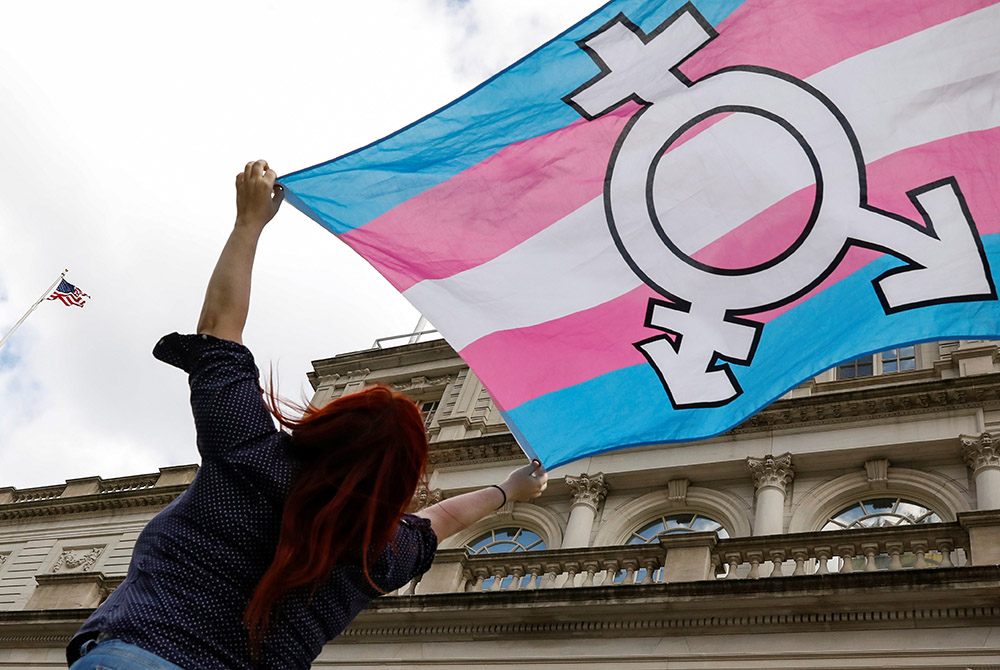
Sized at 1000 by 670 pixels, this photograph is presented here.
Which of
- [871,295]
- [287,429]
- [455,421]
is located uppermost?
[455,421]

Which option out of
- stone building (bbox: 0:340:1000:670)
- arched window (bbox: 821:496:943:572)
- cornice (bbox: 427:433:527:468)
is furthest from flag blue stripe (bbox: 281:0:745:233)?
cornice (bbox: 427:433:527:468)

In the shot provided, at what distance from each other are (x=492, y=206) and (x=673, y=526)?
13.3m

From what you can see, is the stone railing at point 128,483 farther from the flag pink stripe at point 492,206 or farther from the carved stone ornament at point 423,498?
the carved stone ornament at point 423,498

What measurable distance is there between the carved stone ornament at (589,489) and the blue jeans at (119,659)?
17.1 meters

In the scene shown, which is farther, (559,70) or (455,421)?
(455,421)

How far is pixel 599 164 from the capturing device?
6195mm

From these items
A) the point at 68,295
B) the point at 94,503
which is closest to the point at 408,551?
the point at 94,503

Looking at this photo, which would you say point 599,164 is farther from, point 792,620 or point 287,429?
point 792,620

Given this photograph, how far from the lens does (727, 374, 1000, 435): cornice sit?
55.6ft

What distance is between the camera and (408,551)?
9.95ft

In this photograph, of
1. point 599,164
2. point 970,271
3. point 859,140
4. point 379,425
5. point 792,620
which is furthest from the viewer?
point 792,620

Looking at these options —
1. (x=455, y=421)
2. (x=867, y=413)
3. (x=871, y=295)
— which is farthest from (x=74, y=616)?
(x=871, y=295)

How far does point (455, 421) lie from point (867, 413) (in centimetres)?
986

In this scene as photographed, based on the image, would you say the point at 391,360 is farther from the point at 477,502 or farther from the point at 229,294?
the point at 229,294
